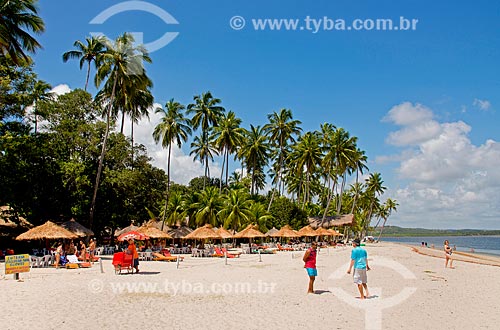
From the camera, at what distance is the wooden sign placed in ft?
46.3

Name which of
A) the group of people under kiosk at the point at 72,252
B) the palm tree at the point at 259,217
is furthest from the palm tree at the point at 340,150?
the group of people under kiosk at the point at 72,252

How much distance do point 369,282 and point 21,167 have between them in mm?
20258

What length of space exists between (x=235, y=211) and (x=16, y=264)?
87.3 ft

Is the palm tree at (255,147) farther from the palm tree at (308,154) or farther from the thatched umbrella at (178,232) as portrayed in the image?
the thatched umbrella at (178,232)

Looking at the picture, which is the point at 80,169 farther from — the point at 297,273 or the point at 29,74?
the point at 297,273

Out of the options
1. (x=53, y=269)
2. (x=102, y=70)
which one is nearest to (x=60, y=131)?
(x=102, y=70)

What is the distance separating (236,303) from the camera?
1095 centimetres

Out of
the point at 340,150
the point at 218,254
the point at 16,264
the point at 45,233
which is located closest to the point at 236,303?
the point at 16,264

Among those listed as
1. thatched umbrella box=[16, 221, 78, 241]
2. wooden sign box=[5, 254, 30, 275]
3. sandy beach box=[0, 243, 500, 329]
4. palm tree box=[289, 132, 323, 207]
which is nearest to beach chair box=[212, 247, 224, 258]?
thatched umbrella box=[16, 221, 78, 241]

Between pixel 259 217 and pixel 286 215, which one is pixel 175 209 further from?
pixel 286 215

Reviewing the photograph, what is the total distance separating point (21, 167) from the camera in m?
24.1

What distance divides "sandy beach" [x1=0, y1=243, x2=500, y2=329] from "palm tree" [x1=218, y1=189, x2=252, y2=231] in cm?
2315

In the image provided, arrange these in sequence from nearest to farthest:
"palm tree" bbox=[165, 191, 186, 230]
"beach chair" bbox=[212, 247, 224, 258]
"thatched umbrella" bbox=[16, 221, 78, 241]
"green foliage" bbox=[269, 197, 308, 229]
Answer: "thatched umbrella" bbox=[16, 221, 78, 241], "beach chair" bbox=[212, 247, 224, 258], "palm tree" bbox=[165, 191, 186, 230], "green foliage" bbox=[269, 197, 308, 229]

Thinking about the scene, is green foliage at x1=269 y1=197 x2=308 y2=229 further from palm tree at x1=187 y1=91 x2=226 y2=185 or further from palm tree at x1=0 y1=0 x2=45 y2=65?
palm tree at x1=0 y1=0 x2=45 y2=65
